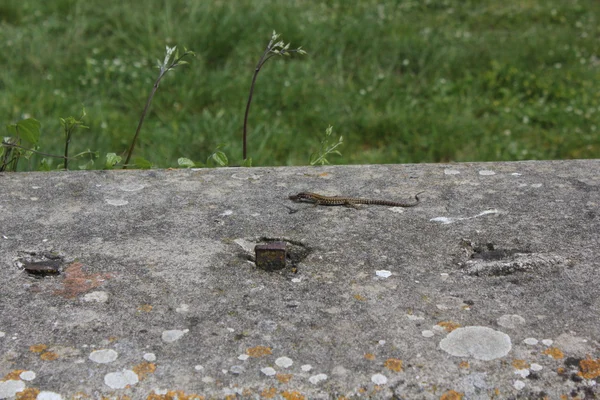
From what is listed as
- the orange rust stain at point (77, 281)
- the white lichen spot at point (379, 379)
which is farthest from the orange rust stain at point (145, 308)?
the white lichen spot at point (379, 379)

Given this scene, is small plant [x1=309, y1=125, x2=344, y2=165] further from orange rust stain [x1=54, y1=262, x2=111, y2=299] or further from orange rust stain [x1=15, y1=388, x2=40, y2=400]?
orange rust stain [x1=15, y1=388, x2=40, y2=400]

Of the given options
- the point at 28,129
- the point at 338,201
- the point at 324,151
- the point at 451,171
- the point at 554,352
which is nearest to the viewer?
the point at 554,352

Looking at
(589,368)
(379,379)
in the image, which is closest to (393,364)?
(379,379)

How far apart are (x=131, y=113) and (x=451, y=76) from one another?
2.50 m

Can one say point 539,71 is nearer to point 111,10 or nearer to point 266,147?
point 266,147

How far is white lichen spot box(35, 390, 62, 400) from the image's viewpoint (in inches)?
51.0

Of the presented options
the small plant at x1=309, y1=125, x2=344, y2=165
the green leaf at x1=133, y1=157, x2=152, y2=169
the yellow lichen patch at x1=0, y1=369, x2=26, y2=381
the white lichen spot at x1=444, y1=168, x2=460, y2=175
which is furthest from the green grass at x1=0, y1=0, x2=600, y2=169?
the yellow lichen patch at x1=0, y1=369, x2=26, y2=381

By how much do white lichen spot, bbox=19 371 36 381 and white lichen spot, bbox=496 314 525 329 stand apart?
96cm

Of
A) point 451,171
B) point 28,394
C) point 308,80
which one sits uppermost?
point 451,171

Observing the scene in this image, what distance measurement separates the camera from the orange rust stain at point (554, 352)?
1.39 metres

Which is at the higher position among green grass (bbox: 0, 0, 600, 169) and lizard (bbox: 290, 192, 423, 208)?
lizard (bbox: 290, 192, 423, 208)

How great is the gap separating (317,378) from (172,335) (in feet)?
1.09

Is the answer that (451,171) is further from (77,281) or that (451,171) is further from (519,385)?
(77,281)

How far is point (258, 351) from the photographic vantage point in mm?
1425
